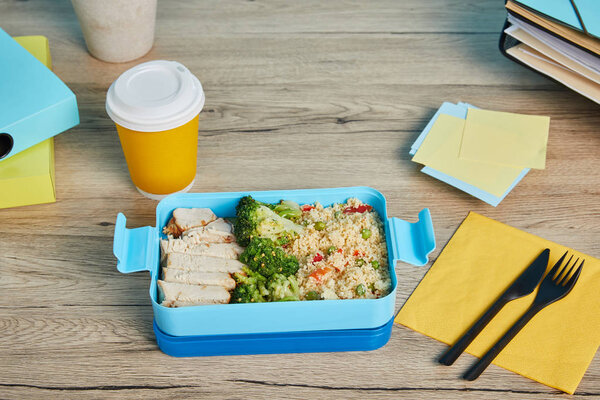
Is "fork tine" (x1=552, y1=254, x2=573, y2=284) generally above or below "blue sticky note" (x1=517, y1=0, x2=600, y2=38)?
below

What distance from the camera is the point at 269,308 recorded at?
957 mm

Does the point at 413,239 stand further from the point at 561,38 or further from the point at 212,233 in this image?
the point at 561,38

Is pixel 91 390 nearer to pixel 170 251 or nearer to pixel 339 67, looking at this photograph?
pixel 170 251

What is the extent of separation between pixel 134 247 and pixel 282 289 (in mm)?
267

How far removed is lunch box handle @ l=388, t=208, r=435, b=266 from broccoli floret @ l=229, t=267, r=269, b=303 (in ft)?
0.76

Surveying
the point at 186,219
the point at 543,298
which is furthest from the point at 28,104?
the point at 543,298

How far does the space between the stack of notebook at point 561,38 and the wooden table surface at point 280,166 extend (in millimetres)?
137

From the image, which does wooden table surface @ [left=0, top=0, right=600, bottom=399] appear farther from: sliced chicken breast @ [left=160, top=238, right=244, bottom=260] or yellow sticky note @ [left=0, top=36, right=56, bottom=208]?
sliced chicken breast @ [left=160, top=238, right=244, bottom=260]

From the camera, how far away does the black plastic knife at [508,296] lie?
106 centimetres

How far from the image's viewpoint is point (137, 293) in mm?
1163

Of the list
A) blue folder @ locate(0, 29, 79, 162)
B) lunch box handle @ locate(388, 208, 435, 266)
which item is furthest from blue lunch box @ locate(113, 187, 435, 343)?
blue folder @ locate(0, 29, 79, 162)

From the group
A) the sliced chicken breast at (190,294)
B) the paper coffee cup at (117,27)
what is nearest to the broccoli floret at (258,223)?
the sliced chicken breast at (190,294)

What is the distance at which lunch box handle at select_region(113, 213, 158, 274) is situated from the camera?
1.03 meters

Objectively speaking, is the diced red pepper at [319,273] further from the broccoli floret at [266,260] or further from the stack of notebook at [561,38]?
the stack of notebook at [561,38]
